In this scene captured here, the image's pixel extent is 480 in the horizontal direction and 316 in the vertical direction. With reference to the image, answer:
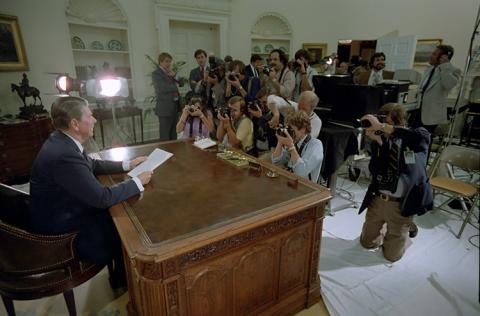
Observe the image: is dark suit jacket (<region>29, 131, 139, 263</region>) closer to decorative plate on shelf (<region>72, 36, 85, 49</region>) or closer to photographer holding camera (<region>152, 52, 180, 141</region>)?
photographer holding camera (<region>152, 52, 180, 141</region>)

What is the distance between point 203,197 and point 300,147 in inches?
35.0

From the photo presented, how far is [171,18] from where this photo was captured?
494cm

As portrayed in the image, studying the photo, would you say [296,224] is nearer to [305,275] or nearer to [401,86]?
[305,275]

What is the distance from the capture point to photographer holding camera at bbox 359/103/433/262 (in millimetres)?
1849

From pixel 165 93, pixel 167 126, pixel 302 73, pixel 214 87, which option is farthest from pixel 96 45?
pixel 302 73

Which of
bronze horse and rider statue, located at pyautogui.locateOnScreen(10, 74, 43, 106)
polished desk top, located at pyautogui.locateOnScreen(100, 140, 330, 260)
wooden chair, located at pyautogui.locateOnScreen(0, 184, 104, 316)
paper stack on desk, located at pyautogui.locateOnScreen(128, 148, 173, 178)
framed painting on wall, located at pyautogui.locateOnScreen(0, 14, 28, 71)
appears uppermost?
framed painting on wall, located at pyautogui.locateOnScreen(0, 14, 28, 71)

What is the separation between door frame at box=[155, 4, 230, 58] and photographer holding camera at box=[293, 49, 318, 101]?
2.33 meters

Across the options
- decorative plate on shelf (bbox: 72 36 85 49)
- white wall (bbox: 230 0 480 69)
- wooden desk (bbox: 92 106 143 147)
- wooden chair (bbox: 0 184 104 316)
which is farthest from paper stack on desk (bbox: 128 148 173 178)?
white wall (bbox: 230 0 480 69)

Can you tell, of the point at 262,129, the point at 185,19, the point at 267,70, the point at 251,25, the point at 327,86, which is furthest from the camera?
the point at 251,25

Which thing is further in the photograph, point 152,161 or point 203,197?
point 152,161

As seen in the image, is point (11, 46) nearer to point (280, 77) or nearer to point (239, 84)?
point (239, 84)

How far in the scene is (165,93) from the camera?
408cm

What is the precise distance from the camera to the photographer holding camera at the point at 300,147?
190 centimetres

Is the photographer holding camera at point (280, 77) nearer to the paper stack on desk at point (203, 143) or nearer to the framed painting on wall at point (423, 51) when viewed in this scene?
the paper stack on desk at point (203, 143)
